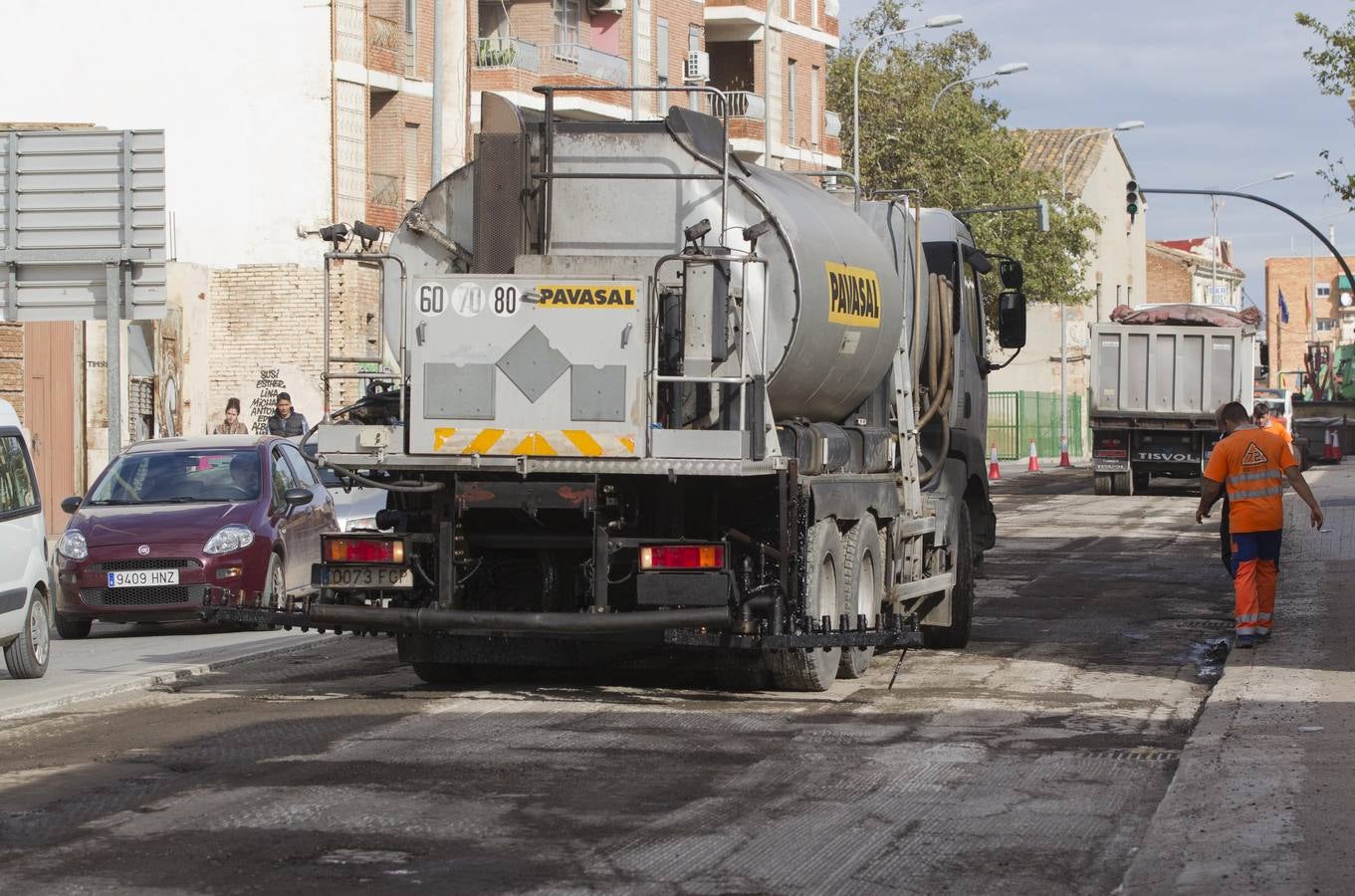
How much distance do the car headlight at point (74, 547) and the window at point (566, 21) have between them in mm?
31044

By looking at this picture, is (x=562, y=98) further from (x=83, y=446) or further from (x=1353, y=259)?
(x=1353, y=259)

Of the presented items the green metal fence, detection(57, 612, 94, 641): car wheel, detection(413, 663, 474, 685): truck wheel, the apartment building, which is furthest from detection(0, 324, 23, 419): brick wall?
the green metal fence

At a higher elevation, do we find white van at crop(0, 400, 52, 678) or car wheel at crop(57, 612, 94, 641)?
white van at crop(0, 400, 52, 678)

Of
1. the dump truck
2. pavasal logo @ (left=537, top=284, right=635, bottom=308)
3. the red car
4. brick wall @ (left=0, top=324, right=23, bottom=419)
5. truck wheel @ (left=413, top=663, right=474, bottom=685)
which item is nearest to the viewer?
pavasal logo @ (left=537, top=284, right=635, bottom=308)

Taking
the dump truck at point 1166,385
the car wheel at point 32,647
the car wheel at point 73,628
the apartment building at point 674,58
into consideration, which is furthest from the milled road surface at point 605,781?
the dump truck at point 1166,385

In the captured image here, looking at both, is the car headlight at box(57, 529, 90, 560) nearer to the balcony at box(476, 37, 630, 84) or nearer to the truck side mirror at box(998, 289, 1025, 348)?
the truck side mirror at box(998, 289, 1025, 348)

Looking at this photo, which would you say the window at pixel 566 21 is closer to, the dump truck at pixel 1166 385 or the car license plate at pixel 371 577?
the dump truck at pixel 1166 385

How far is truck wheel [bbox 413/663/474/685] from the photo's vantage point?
12500 millimetres

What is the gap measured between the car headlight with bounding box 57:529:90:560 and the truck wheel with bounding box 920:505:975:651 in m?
6.45

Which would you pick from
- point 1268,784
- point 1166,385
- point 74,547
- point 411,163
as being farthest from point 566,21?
point 1268,784

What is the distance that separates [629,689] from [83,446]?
73.1 ft

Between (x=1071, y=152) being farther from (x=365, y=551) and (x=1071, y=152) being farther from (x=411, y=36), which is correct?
(x=365, y=551)

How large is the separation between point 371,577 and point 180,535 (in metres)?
5.62

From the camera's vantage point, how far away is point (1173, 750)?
32.5ft
